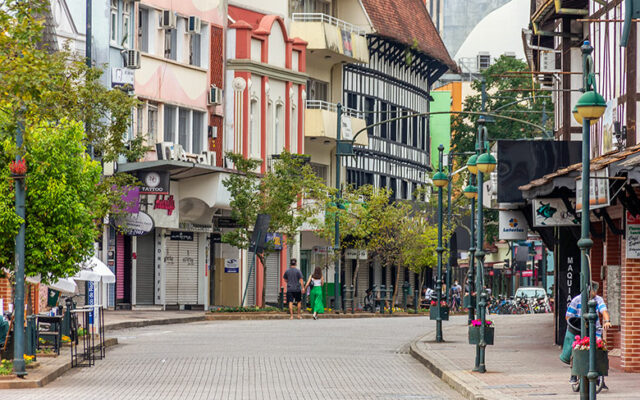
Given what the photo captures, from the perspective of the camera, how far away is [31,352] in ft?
76.0

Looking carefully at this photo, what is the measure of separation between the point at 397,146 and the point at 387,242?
42.0 feet

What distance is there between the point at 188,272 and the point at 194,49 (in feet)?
27.2

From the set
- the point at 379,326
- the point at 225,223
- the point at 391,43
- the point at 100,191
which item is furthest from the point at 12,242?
the point at 391,43

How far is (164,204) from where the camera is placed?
4956cm

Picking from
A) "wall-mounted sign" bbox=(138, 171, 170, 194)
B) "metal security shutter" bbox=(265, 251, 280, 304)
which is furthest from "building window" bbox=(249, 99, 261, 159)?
"wall-mounted sign" bbox=(138, 171, 170, 194)

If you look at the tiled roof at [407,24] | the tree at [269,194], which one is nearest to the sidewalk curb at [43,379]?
the tree at [269,194]

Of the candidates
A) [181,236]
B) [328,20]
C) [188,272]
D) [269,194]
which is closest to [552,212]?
[269,194]

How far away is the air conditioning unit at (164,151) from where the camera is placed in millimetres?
48312

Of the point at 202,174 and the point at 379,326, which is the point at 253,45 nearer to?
the point at 202,174

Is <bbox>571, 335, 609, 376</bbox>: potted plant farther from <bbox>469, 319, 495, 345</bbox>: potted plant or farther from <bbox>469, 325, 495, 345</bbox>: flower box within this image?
<bbox>469, 325, 495, 345</bbox>: flower box

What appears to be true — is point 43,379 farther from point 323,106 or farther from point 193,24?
point 323,106

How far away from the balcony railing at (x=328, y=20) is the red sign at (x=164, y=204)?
15044mm

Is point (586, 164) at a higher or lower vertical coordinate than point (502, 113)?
lower

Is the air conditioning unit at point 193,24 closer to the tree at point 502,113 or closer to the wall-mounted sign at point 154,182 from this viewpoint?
the wall-mounted sign at point 154,182
